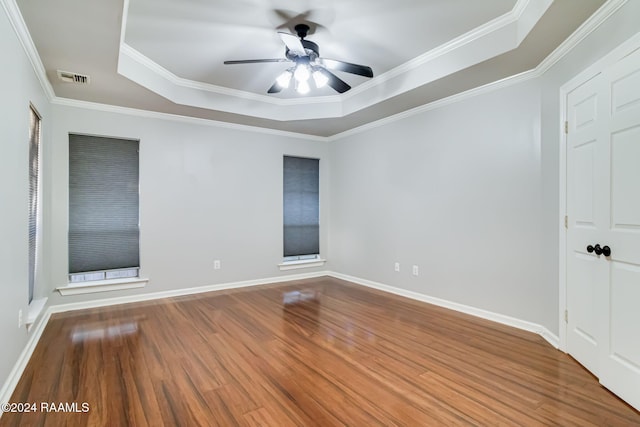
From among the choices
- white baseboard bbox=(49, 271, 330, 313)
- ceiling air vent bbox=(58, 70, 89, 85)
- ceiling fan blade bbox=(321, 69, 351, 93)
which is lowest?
white baseboard bbox=(49, 271, 330, 313)

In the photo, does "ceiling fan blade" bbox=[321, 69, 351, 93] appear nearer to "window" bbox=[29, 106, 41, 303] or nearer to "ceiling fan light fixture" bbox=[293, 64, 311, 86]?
"ceiling fan light fixture" bbox=[293, 64, 311, 86]

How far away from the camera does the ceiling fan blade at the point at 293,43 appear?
100 inches

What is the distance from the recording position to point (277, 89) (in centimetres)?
340

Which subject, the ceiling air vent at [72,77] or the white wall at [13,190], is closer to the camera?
the white wall at [13,190]

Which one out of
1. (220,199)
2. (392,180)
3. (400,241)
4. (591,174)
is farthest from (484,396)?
(220,199)

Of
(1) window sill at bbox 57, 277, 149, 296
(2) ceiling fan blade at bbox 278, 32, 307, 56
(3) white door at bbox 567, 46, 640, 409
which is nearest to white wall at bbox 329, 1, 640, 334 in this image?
(3) white door at bbox 567, 46, 640, 409

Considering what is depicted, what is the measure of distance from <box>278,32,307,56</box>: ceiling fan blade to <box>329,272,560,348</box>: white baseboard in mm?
3221

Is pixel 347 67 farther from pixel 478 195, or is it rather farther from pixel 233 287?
pixel 233 287

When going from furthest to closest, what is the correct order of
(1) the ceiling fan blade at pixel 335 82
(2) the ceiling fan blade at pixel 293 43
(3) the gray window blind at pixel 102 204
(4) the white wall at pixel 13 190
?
(3) the gray window blind at pixel 102 204 < (1) the ceiling fan blade at pixel 335 82 < (2) the ceiling fan blade at pixel 293 43 < (4) the white wall at pixel 13 190

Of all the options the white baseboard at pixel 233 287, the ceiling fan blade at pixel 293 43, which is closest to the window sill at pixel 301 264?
the white baseboard at pixel 233 287

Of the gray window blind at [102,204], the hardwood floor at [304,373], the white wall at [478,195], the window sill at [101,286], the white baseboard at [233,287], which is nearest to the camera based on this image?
the hardwood floor at [304,373]

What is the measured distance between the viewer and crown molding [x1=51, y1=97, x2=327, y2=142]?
3.87 metres

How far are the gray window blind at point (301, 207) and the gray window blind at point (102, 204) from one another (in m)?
2.30

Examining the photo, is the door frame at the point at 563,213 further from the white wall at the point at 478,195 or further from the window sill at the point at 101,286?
the window sill at the point at 101,286
